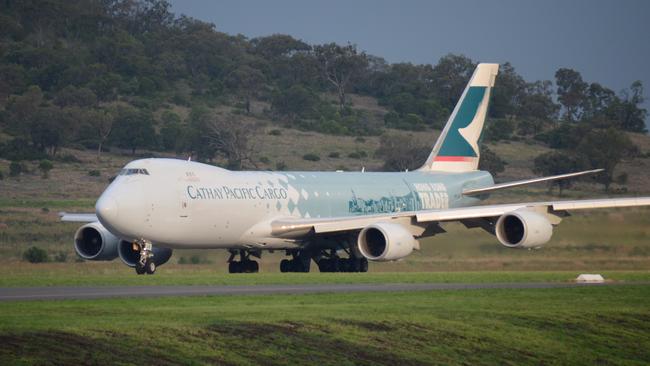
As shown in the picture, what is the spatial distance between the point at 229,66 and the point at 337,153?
123 ft

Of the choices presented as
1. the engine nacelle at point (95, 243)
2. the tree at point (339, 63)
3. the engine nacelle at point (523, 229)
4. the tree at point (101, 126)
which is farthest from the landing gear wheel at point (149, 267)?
the tree at point (339, 63)

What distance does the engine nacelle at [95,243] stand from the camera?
40688 mm

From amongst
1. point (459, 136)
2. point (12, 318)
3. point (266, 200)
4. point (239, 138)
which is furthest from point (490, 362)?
point (239, 138)

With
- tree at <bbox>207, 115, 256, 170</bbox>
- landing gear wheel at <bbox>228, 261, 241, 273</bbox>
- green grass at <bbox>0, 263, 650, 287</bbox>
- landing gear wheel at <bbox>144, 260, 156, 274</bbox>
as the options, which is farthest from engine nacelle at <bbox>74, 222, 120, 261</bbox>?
tree at <bbox>207, 115, 256, 170</bbox>

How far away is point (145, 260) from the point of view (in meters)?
37.2

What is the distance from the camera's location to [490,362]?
2258 centimetres

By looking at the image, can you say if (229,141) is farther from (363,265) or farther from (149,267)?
(149,267)

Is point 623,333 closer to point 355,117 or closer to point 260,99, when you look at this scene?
point 355,117

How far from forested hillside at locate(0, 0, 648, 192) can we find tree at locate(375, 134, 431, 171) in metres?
0.23

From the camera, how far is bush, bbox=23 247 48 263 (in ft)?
157

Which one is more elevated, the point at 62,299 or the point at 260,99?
the point at 260,99

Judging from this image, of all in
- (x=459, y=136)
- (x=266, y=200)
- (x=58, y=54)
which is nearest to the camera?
(x=266, y=200)

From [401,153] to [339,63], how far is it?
46.9 meters

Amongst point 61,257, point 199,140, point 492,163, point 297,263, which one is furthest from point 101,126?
point 297,263
